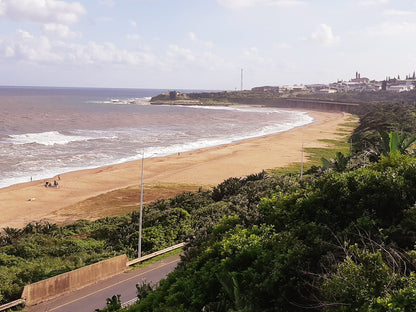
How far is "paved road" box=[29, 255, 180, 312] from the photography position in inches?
537

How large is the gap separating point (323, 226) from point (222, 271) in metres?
2.60

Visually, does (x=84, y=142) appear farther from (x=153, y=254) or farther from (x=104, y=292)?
(x=104, y=292)

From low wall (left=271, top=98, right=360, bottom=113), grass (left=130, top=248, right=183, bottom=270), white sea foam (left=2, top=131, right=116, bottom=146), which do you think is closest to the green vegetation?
grass (left=130, top=248, right=183, bottom=270)

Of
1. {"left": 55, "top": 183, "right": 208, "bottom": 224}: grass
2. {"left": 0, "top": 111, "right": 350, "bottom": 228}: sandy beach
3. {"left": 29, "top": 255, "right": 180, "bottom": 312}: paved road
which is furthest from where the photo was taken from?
{"left": 0, "top": 111, "right": 350, "bottom": 228}: sandy beach

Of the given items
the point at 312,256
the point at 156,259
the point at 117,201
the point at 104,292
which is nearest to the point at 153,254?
the point at 156,259

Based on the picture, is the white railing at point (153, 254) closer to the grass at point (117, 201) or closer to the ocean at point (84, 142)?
the grass at point (117, 201)

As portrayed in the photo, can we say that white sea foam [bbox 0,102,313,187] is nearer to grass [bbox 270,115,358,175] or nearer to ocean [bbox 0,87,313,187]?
ocean [bbox 0,87,313,187]

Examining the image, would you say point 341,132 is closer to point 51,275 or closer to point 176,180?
point 176,180

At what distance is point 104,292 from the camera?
48.8 ft

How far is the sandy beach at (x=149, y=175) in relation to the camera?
30.3m

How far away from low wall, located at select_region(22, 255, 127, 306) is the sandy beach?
12409 millimetres

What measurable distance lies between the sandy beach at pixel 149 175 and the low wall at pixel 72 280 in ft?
40.7

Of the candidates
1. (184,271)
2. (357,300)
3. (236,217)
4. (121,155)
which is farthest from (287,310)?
(121,155)

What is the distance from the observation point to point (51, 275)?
15148 mm
